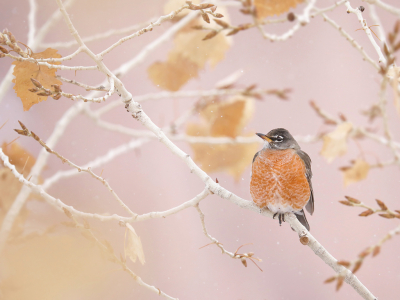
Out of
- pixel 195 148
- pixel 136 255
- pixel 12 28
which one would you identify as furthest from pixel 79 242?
pixel 12 28

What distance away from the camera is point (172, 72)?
118cm

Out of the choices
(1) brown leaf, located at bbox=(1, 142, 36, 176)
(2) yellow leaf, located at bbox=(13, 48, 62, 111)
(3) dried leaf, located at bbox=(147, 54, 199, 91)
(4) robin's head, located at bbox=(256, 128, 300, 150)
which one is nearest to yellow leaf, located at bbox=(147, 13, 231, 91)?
(3) dried leaf, located at bbox=(147, 54, 199, 91)

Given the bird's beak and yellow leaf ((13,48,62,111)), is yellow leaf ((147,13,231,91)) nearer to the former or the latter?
the bird's beak

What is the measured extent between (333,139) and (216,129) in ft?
1.79

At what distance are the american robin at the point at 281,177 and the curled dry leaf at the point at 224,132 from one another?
25cm

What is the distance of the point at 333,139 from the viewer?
2.06 ft

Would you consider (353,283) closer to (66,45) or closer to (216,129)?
(216,129)

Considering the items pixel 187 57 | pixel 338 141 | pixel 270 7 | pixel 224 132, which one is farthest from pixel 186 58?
pixel 338 141

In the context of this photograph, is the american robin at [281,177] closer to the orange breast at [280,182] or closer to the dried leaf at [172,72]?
the orange breast at [280,182]

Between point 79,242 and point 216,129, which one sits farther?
point 216,129

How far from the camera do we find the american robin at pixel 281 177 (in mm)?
782

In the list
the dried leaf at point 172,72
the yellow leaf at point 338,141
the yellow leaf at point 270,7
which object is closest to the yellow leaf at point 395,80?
the yellow leaf at point 338,141

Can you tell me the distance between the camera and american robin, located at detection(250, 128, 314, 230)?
78 centimetres

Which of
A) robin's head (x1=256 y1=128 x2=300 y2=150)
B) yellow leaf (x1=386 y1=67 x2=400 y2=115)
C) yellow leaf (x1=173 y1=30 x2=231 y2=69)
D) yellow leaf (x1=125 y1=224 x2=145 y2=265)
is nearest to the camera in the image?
yellow leaf (x1=386 y1=67 x2=400 y2=115)
